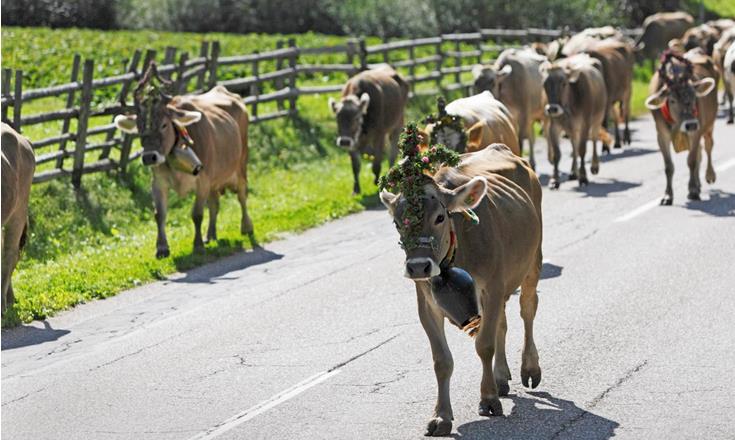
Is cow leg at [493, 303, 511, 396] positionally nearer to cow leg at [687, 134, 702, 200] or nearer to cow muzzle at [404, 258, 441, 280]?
cow muzzle at [404, 258, 441, 280]

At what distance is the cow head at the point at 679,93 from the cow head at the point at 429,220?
1153 centimetres

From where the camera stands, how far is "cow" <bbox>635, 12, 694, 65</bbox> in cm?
4396

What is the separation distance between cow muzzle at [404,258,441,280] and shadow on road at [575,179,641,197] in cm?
1319

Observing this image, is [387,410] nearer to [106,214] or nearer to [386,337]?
[386,337]

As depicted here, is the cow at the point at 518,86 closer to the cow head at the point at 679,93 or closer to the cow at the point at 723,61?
the cow head at the point at 679,93

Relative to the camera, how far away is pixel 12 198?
14.5 meters

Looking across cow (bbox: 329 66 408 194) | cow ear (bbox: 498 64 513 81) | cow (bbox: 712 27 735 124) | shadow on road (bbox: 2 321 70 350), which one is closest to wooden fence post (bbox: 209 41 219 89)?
cow (bbox: 329 66 408 194)

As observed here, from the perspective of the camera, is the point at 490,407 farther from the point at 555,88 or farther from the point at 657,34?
the point at 657,34

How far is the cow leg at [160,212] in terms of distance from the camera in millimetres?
17513

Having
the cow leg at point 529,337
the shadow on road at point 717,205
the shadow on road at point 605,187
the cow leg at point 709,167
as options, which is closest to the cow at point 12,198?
the cow leg at point 529,337

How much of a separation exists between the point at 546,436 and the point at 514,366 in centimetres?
200

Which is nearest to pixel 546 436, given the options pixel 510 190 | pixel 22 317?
pixel 510 190

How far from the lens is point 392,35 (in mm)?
46125

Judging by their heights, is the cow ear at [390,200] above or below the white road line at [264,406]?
above
